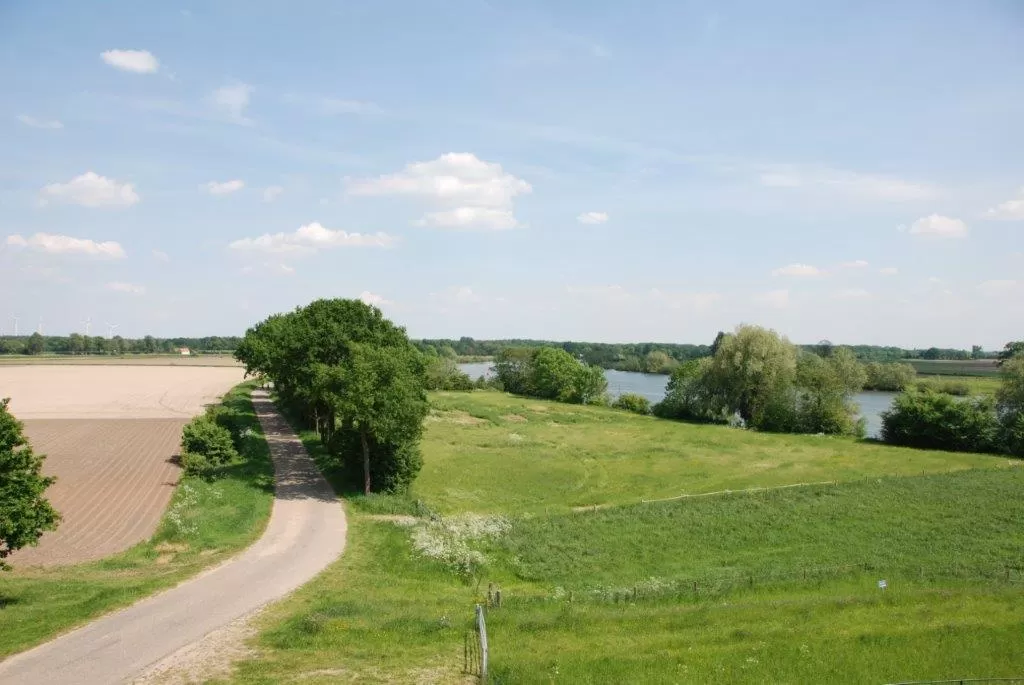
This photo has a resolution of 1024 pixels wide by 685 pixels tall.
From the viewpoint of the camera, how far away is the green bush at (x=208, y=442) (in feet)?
153

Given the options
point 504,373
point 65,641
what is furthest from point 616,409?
point 65,641

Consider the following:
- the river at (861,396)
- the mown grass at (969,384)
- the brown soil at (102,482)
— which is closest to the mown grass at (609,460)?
the brown soil at (102,482)

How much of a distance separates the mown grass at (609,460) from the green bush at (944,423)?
3772mm

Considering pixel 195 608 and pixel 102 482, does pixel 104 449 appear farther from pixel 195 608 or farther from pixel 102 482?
pixel 195 608

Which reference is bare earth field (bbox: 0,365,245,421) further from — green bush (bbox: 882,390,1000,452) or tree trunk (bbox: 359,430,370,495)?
green bush (bbox: 882,390,1000,452)

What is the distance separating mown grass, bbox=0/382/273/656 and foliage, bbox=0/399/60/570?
8.15 ft

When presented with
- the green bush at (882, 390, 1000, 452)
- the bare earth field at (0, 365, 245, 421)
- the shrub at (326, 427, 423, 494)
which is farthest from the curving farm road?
the green bush at (882, 390, 1000, 452)

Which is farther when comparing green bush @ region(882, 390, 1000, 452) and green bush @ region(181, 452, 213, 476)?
green bush @ region(882, 390, 1000, 452)

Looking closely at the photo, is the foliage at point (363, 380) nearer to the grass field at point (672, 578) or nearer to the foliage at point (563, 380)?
the grass field at point (672, 578)

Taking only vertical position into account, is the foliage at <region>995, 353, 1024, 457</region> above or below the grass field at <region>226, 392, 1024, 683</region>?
above

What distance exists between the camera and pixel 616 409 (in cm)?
10138

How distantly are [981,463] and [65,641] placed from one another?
6679 cm

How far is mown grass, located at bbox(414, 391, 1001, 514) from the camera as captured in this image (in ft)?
152

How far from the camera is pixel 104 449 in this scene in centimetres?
5572
